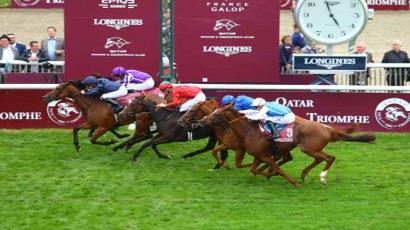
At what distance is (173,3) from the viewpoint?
21484 millimetres

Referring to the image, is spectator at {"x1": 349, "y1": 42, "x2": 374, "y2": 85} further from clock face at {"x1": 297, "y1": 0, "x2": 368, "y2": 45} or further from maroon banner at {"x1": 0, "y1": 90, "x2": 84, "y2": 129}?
maroon banner at {"x1": 0, "y1": 90, "x2": 84, "y2": 129}

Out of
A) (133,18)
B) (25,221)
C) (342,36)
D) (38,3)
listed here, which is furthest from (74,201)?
(38,3)

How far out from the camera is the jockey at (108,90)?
20.3 metres

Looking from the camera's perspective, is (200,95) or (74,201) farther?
(200,95)

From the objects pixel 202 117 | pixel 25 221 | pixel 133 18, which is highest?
pixel 133 18

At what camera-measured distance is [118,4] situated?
21391 mm

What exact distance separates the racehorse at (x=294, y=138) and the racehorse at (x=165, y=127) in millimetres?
1057

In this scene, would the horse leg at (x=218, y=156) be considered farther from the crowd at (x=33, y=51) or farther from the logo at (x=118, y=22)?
the crowd at (x=33, y=51)

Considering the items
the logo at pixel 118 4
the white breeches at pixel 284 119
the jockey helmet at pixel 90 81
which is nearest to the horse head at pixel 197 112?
the white breeches at pixel 284 119

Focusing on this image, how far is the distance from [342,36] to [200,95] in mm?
3387

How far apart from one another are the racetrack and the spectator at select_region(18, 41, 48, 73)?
5517 mm

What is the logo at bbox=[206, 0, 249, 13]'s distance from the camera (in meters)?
21.5

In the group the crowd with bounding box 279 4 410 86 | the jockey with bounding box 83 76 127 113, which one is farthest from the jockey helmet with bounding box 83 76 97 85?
the crowd with bounding box 279 4 410 86

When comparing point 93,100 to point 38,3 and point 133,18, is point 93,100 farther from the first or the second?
point 38,3
